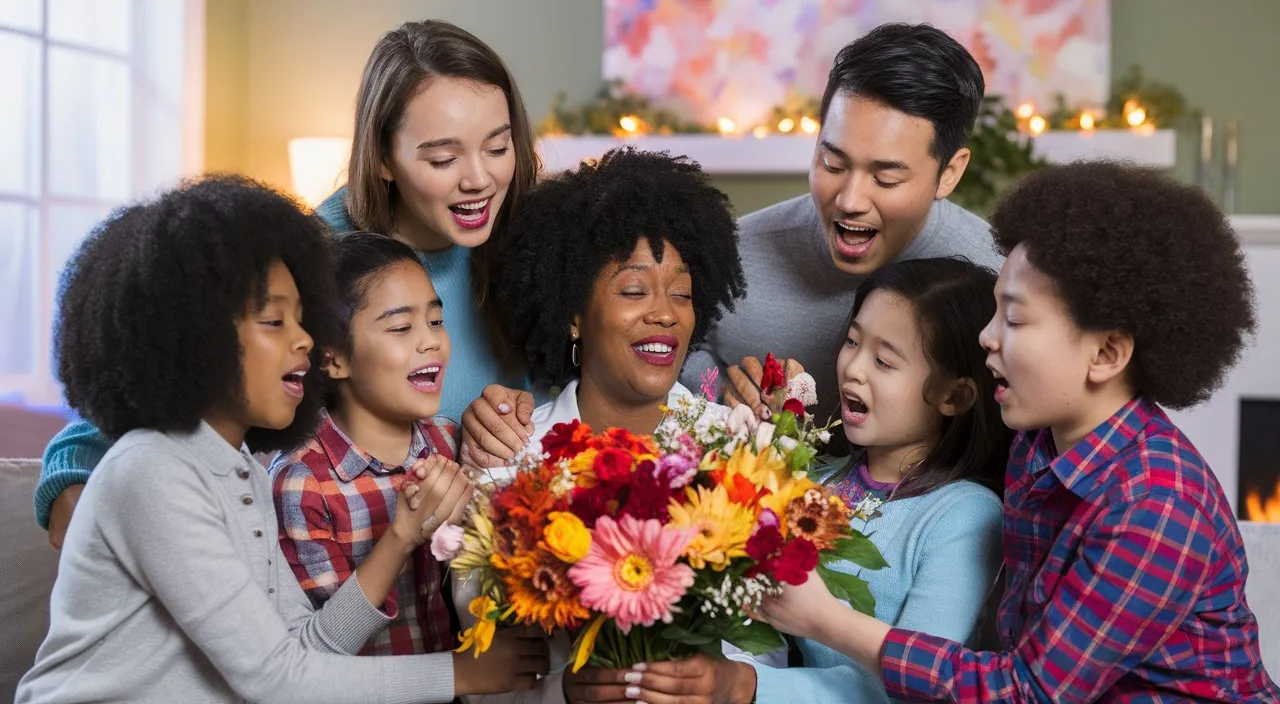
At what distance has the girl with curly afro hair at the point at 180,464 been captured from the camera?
1731 millimetres

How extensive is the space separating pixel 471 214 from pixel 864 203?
0.83 m

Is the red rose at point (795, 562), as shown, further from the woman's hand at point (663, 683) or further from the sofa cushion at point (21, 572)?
the sofa cushion at point (21, 572)

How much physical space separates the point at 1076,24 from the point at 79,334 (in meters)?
5.29

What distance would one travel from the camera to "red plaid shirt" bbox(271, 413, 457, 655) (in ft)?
7.27

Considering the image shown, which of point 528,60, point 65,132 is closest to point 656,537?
point 65,132

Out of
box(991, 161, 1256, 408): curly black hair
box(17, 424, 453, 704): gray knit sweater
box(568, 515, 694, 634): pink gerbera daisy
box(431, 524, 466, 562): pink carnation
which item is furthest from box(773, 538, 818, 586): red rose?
box(17, 424, 453, 704): gray knit sweater

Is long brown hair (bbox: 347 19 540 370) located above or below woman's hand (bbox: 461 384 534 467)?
above

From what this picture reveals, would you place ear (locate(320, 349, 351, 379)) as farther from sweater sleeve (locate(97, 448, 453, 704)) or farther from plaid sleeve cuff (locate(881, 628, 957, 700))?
plaid sleeve cuff (locate(881, 628, 957, 700))

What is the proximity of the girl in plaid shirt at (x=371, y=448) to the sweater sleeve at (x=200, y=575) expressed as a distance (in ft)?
1.32

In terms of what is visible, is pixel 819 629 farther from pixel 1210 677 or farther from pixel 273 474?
pixel 273 474

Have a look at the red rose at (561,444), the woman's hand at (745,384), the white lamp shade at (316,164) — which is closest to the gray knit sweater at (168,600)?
the red rose at (561,444)

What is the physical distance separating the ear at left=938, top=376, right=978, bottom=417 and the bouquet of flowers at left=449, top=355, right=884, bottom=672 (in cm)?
53

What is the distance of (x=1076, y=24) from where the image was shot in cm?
599

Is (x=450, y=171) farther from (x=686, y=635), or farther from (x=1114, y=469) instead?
(x=1114, y=469)
